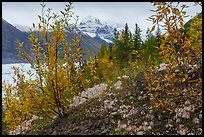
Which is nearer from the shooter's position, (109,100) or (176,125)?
(176,125)

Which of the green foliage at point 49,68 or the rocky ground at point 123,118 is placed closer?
the rocky ground at point 123,118

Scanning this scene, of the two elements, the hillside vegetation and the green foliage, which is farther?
the green foliage

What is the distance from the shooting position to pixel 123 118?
10328mm

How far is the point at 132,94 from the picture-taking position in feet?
39.5

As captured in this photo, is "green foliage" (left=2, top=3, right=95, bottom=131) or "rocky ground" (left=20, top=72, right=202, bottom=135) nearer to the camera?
"rocky ground" (left=20, top=72, right=202, bottom=135)

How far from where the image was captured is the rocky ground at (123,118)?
8961 mm

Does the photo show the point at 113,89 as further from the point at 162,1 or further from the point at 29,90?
the point at 162,1

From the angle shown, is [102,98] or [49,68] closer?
[49,68]

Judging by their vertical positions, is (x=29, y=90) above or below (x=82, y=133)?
above

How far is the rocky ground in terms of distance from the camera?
8.96 meters

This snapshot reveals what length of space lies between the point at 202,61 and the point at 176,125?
2.58 meters

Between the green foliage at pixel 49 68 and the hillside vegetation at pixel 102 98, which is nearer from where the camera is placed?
the hillside vegetation at pixel 102 98

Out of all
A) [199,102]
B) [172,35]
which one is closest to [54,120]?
[199,102]

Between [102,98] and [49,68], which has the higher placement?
[49,68]
